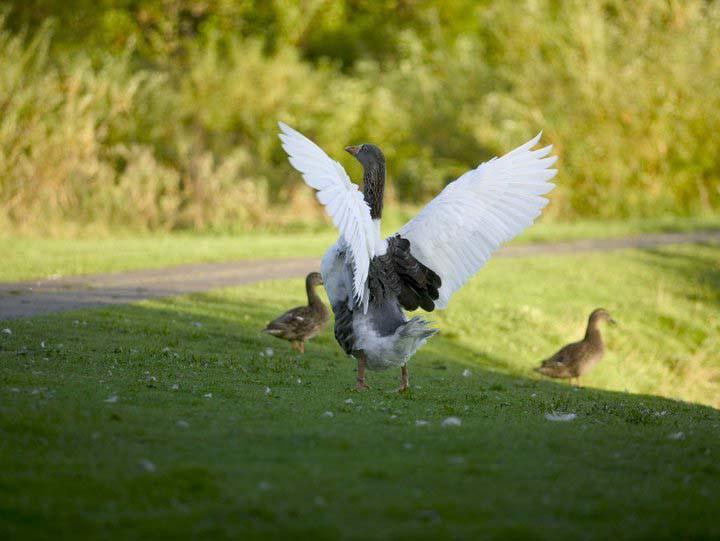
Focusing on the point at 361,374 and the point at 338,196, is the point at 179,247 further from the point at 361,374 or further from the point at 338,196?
the point at 338,196

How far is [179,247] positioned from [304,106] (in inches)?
598

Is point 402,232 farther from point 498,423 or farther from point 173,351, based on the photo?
point 173,351

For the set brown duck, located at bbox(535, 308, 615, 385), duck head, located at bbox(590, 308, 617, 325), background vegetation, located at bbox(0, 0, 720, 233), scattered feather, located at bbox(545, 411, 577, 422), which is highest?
background vegetation, located at bbox(0, 0, 720, 233)

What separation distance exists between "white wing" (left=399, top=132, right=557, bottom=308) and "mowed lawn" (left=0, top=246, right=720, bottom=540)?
1.24 metres

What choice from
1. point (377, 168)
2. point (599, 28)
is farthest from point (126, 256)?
point (599, 28)

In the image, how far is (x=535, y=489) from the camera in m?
6.26

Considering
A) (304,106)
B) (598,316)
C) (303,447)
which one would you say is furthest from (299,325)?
(304,106)

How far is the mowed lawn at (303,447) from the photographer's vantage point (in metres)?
5.63

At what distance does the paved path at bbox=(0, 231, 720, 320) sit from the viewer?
14625 mm

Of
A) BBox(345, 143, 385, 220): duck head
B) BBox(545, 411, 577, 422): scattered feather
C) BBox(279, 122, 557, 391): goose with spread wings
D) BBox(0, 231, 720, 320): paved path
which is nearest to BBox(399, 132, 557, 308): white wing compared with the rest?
BBox(279, 122, 557, 391): goose with spread wings

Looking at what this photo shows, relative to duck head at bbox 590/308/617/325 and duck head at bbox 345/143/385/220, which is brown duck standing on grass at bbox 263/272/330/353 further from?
duck head at bbox 590/308/617/325

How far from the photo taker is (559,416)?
8.91 metres

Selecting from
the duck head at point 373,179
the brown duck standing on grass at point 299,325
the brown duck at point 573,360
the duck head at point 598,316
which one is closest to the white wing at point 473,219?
the duck head at point 373,179

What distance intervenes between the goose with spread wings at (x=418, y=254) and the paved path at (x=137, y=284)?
18.0ft
